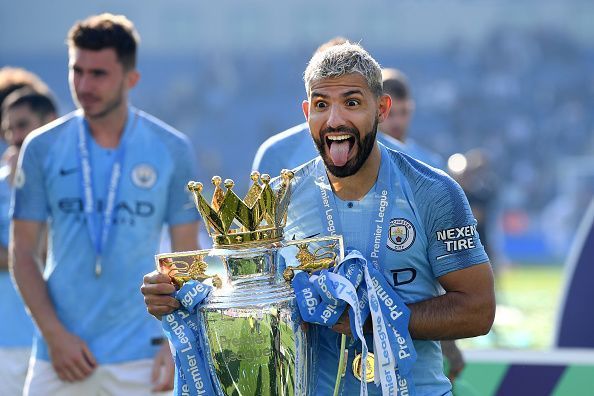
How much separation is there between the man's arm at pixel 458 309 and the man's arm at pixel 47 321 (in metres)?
Result: 1.92

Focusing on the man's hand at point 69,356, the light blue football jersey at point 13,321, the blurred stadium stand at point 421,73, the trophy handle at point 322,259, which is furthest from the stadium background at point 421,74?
the trophy handle at point 322,259

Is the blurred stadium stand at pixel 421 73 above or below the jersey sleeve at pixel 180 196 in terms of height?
above

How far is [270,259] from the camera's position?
275cm

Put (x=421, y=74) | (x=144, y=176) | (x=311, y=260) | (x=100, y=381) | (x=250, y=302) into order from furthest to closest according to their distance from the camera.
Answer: (x=421, y=74), (x=144, y=176), (x=100, y=381), (x=311, y=260), (x=250, y=302)

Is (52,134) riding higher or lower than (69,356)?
higher

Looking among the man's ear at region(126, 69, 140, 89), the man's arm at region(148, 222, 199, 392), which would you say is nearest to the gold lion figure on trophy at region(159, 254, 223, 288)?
the man's arm at region(148, 222, 199, 392)

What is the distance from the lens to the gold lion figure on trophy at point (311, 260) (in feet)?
8.95

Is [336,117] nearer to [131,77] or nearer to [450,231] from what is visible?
[450,231]

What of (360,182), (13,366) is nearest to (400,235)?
(360,182)

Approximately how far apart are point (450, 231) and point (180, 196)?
194cm

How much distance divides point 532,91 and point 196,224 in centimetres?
2950

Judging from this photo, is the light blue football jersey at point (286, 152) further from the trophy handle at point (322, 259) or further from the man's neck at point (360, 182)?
the trophy handle at point (322, 259)

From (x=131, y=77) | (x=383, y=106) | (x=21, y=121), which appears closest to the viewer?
(x=383, y=106)

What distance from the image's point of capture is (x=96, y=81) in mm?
4441
